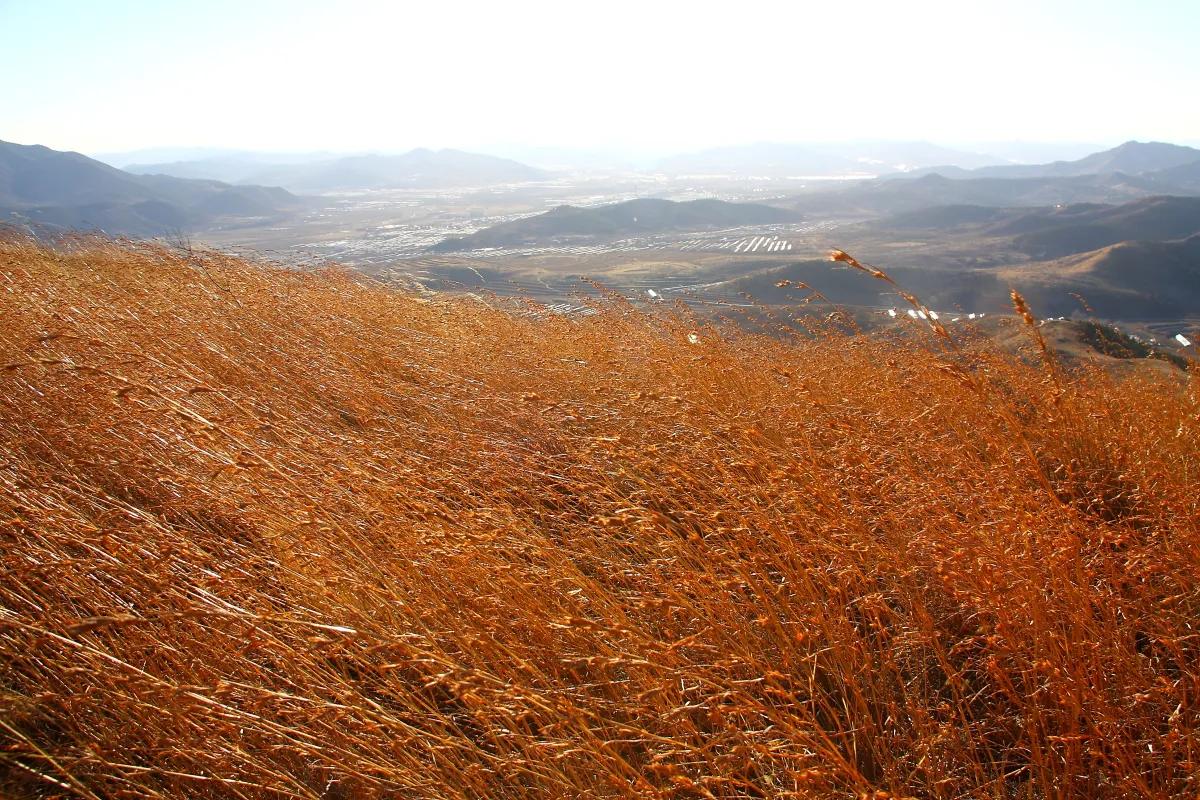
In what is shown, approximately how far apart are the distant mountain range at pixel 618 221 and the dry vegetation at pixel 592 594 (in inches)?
3151

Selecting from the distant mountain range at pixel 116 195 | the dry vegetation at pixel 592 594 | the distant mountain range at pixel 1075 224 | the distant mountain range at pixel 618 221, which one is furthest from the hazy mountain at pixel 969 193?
the dry vegetation at pixel 592 594

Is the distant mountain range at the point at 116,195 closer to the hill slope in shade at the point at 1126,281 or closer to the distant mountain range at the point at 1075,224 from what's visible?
the hill slope in shade at the point at 1126,281

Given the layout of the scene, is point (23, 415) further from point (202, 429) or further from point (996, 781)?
point (996, 781)

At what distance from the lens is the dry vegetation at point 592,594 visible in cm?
136

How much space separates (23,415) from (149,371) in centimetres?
49

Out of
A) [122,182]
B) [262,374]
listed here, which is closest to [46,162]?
[122,182]

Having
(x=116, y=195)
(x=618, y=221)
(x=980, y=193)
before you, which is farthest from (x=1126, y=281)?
(x=116, y=195)

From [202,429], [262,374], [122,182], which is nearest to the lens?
[202,429]

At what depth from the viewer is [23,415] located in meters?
2.79

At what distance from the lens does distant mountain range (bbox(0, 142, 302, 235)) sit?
104 metres

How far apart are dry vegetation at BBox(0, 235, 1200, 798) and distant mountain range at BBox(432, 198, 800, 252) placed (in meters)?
80.0

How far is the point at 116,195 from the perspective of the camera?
386 ft

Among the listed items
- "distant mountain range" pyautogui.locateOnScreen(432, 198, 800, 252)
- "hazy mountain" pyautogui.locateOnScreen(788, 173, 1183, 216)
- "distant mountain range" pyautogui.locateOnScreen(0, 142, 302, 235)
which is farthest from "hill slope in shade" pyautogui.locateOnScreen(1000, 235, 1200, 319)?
"distant mountain range" pyautogui.locateOnScreen(0, 142, 302, 235)

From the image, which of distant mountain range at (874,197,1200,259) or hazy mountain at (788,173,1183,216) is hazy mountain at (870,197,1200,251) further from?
hazy mountain at (788,173,1183,216)
